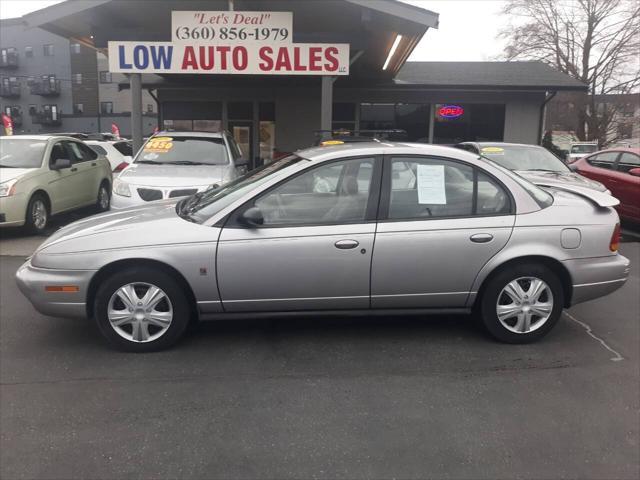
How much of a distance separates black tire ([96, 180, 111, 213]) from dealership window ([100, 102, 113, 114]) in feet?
184

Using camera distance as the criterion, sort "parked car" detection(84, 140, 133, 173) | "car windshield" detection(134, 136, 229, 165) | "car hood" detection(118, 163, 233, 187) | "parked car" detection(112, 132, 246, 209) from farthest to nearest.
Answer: "parked car" detection(84, 140, 133, 173)
"car windshield" detection(134, 136, 229, 165)
"car hood" detection(118, 163, 233, 187)
"parked car" detection(112, 132, 246, 209)

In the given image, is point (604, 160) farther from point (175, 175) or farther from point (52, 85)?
point (52, 85)

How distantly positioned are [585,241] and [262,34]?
270 inches

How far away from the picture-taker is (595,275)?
14.7 feet

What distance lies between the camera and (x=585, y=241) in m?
4.45

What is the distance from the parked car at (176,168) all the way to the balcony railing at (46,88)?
59502 mm

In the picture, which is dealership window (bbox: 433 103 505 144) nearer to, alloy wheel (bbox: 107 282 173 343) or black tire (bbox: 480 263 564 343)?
black tire (bbox: 480 263 564 343)

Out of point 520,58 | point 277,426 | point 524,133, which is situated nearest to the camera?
point 277,426

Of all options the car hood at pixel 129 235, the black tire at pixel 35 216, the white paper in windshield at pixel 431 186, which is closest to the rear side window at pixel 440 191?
the white paper in windshield at pixel 431 186

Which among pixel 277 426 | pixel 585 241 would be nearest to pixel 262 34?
pixel 585 241

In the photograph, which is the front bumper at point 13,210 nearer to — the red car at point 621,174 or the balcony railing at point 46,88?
the red car at point 621,174

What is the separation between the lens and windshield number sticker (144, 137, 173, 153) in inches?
354

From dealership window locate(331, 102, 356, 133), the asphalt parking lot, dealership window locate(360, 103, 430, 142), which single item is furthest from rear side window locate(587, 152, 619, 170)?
dealership window locate(331, 102, 356, 133)

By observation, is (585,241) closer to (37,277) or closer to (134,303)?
(134,303)
